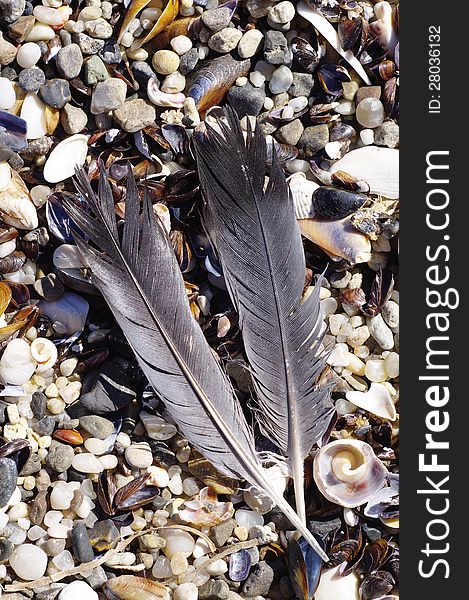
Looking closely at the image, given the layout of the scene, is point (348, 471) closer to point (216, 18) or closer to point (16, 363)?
point (16, 363)

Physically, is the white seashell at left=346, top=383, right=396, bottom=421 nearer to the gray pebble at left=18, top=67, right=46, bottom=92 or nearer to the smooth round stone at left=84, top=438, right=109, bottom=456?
the smooth round stone at left=84, top=438, right=109, bottom=456

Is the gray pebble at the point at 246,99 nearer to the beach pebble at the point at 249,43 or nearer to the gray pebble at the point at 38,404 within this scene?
the beach pebble at the point at 249,43

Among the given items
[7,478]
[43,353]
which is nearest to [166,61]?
[43,353]

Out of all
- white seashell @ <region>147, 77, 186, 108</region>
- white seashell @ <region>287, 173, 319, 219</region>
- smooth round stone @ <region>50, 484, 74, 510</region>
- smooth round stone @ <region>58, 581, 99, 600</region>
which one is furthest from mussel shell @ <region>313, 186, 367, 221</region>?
smooth round stone @ <region>58, 581, 99, 600</region>

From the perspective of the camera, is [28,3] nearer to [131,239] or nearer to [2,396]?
[131,239]

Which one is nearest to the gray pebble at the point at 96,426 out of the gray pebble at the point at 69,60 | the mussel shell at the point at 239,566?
the mussel shell at the point at 239,566
